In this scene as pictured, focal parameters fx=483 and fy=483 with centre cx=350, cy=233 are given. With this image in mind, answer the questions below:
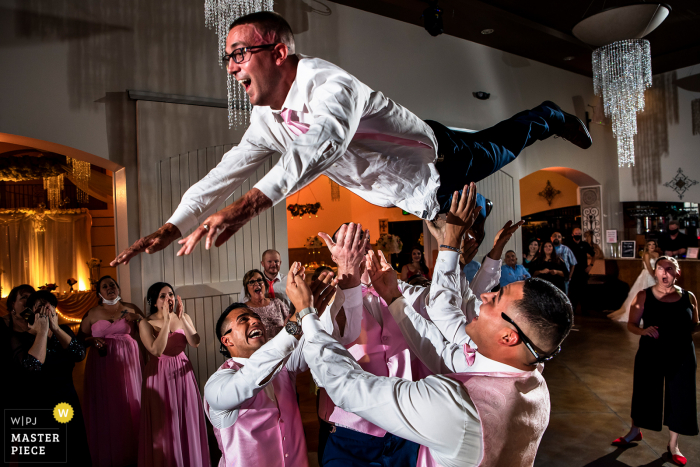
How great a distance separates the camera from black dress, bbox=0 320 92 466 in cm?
299

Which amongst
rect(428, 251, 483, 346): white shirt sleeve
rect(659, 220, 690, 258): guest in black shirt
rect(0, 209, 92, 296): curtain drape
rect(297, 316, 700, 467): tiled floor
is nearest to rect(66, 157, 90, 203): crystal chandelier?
rect(0, 209, 92, 296): curtain drape

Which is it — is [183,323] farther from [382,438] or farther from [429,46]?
[429,46]

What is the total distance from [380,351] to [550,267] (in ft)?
20.1

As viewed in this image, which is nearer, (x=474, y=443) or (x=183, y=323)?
(x=474, y=443)

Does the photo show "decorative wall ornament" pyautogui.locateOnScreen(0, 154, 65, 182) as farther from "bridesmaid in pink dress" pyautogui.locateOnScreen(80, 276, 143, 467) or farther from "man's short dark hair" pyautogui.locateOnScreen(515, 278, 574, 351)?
"man's short dark hair" pyautogui.locateOnScreen(515, 278, 574, 351)

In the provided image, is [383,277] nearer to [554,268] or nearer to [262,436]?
[262,436]

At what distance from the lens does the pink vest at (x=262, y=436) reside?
208cm

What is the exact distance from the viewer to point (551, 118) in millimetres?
2346

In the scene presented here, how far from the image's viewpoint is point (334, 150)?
1155 mm

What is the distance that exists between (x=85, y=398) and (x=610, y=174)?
9658 millimetres

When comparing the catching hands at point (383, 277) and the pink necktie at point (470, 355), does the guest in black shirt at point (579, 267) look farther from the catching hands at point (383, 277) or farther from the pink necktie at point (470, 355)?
the pink necktie at point (470, 355)

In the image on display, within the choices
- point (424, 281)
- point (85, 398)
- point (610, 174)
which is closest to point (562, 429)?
point (424, 281)

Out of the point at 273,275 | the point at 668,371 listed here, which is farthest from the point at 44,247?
the point at 668,371

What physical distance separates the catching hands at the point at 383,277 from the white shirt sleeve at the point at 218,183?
778mm
